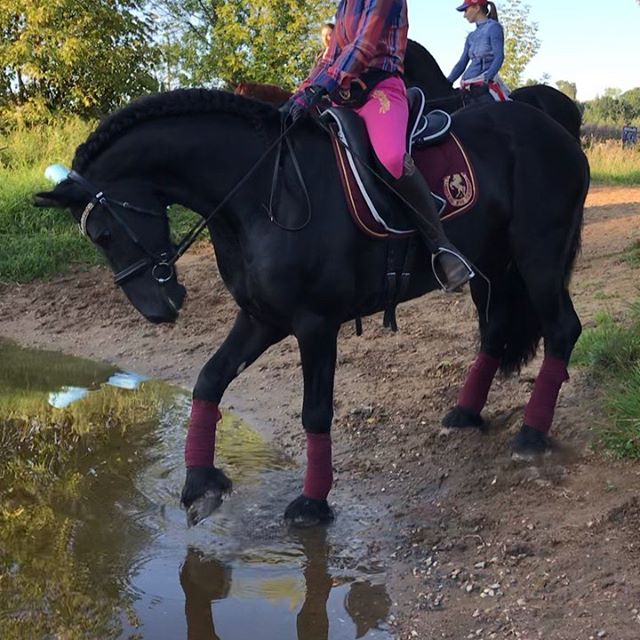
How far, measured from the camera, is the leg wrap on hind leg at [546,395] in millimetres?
4668

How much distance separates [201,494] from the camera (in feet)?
13.9

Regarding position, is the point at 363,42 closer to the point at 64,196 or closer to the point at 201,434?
the point at 64,196

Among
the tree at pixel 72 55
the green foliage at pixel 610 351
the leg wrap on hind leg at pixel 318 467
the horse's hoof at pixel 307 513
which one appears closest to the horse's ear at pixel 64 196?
the leg wrap on hind leg at pixel 318 467

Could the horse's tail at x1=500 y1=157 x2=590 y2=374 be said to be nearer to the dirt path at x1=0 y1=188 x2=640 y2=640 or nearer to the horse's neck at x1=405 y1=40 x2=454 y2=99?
the dirt path at x1=0 y1=188 x2=640 y2=640

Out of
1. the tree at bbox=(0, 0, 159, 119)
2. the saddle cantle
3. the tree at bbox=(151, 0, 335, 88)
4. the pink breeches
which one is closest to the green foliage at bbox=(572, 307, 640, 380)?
the saddle cantle

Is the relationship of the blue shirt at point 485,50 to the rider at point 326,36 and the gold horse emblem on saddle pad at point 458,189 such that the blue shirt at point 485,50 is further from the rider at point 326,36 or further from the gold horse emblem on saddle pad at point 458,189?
the gold horse emblem on saddle pad at point 458,189

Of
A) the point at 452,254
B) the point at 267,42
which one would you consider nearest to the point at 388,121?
the point at 452,254

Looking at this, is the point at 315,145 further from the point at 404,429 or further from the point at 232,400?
the point at 232,400

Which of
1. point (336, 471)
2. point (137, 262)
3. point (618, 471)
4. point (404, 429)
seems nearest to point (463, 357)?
point (404, 429)

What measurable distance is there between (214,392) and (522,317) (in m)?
2.08

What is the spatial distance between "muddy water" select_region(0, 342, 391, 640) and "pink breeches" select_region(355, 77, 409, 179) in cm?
195

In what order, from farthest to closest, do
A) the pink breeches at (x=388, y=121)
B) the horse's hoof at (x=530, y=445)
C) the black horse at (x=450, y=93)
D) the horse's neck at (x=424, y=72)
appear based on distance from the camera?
1. the horse's neck at (x=424, y=72)
2. the black horse at (x=450, y=93)
3. the horse's hoof at (x=530, y=445)
4. the pink breeches at (x=388, y=121)

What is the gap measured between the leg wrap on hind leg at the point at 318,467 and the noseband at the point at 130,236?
116 centimetres

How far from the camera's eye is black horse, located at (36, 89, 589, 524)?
3.81 meters
